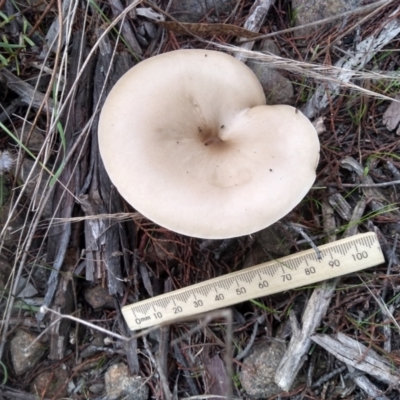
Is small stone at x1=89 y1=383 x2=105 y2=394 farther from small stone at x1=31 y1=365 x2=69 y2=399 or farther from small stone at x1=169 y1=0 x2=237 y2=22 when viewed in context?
small stone at x1=169 y1=0 x2=237 y2=22

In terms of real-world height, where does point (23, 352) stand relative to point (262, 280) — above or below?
below

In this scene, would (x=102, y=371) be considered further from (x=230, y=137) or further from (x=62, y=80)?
(x=62, y=80)

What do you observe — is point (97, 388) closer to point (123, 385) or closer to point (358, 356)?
point (123, 385)

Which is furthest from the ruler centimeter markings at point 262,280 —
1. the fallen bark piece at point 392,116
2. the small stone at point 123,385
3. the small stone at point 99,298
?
the fallen bark piece at point 392,116

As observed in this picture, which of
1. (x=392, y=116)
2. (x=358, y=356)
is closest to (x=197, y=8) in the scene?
(x=392, y=116)

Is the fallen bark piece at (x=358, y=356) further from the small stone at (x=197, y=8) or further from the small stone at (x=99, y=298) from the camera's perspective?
the small stone at (x=197, y=8)

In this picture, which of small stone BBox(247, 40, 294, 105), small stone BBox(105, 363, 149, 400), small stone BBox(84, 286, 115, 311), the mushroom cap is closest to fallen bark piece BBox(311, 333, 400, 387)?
the mushroom cap
